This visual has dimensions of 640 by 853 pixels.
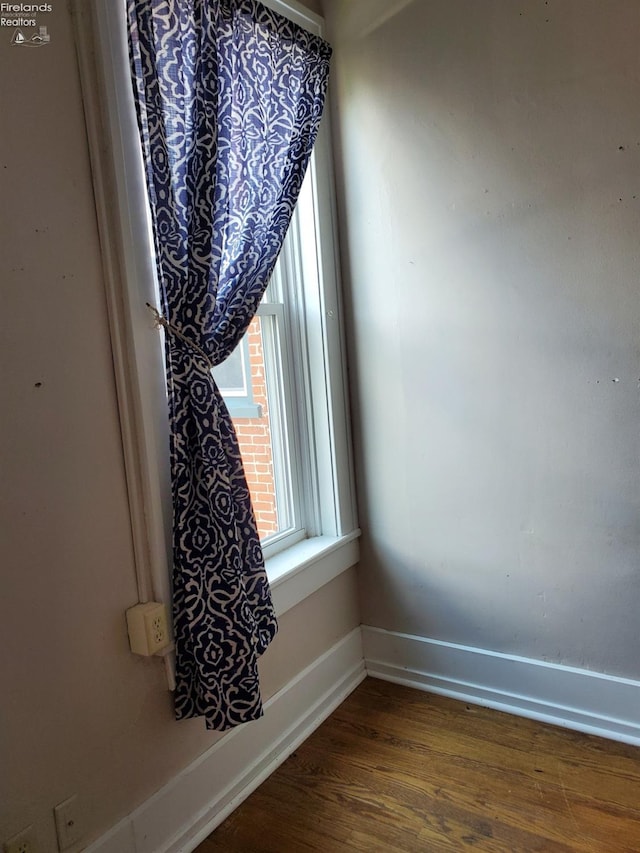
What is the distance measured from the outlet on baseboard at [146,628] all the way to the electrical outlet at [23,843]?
1.26 feet

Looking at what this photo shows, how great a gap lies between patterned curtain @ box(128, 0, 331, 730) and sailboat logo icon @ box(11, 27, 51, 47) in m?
0.19

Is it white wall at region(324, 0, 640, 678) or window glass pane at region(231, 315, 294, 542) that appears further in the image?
window glass pane at region(231, 315, 294, 542)

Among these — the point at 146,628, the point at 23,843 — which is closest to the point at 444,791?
the point at 146,628

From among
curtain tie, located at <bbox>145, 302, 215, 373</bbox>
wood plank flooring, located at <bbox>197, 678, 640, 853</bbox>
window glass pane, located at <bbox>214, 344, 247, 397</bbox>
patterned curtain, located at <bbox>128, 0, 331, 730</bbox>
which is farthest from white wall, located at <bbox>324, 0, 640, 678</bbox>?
curtain tie, located at <bbox>145, 302, 215, 373</bbox>

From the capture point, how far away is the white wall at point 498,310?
176cm

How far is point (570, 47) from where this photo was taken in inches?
68.4

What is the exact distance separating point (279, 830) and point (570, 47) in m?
2.24

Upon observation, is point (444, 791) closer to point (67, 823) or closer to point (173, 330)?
point (67, 823)

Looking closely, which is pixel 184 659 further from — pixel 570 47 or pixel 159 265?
pixel 570 47

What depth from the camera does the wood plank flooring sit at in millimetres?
1570
